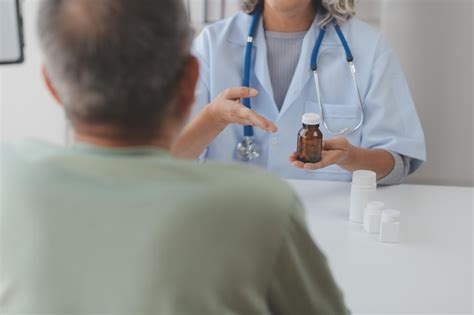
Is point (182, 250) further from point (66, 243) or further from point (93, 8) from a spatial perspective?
point (93, 8)

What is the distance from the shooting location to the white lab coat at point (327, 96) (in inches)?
79.6

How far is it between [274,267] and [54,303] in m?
0.25

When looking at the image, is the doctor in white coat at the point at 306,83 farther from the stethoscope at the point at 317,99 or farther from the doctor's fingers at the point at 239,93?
the doctor's fingers at the point at 239,93

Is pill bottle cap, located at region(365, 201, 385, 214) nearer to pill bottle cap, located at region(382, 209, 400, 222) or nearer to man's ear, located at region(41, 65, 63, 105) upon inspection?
pill bottle cap, located at region(382, 209, 400, 222)

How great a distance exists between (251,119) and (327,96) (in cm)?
38

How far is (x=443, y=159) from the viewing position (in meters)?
2.60

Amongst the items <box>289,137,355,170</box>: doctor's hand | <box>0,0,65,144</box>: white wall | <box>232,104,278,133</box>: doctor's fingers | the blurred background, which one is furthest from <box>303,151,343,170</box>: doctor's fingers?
<box>0,0,65,144</box>: white wall

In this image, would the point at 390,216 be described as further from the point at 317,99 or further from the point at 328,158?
the point at 317,99

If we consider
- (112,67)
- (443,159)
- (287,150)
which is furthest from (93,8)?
(443,159)

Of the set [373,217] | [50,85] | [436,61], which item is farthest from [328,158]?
[50,85]

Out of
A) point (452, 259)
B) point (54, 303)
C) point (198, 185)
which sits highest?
point (198, 185)

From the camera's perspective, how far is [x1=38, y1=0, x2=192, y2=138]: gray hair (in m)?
0.74

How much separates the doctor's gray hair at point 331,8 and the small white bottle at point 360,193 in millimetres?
604

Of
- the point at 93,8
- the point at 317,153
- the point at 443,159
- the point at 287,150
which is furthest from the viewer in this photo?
the point at 443,159
